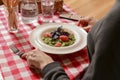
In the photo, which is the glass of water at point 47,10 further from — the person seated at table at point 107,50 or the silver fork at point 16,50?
the person seated at table at point 107,50

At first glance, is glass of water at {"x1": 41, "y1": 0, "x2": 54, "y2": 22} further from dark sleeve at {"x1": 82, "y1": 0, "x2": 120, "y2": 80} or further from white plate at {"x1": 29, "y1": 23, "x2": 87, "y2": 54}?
dark sleeve at {"x1": 82, "y1": 0, "x2": 120, "y2": 80}

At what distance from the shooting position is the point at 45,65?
3.39ft

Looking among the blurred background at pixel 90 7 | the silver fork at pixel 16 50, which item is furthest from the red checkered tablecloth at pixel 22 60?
the blurred background at pixel 90 7

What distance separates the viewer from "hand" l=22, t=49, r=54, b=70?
3.44ft

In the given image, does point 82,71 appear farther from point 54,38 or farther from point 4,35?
point 4,35

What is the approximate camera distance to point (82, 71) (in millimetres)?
1065

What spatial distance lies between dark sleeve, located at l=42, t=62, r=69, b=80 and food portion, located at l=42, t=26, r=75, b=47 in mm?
163

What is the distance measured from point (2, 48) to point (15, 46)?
2.5 inches

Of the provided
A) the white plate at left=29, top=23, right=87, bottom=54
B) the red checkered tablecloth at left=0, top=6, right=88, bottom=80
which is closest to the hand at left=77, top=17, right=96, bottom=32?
the white plate at left=29, top=23, right=87, bottom=54

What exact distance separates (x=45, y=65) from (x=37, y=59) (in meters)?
0.06

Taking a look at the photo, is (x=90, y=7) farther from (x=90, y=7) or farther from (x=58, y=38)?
(x=58, y=38)

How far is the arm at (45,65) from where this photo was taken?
0.98 meters

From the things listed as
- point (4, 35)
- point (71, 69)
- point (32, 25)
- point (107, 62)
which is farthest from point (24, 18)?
point (107, 62)

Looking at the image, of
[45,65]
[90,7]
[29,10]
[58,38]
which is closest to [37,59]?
[45,65]
